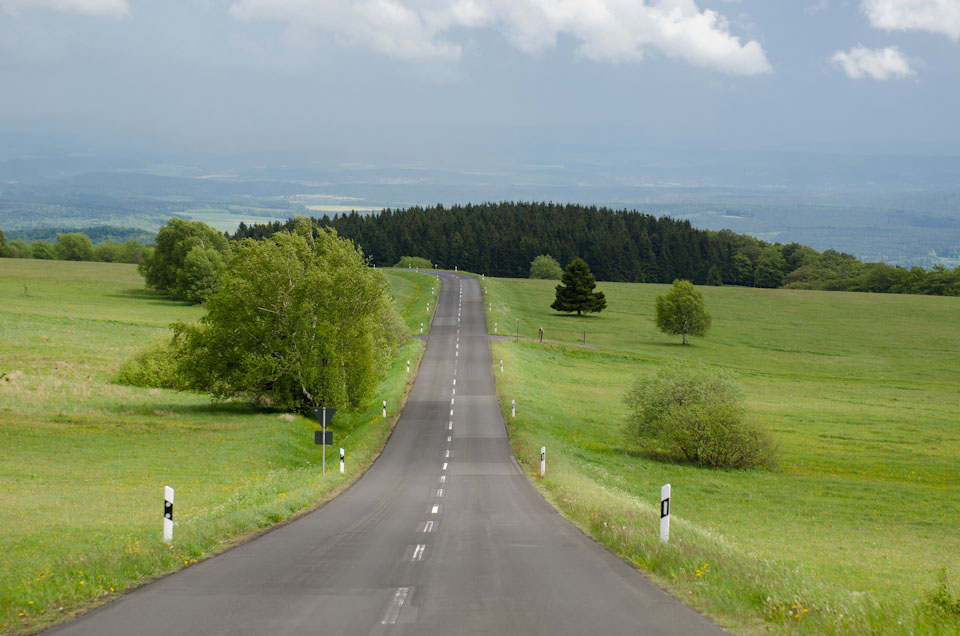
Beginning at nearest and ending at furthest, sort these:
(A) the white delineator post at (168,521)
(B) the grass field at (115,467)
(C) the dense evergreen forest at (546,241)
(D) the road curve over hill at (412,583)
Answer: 1. (D) the road curve over hill at (412,583)
2. (B) the grass field at (115,467)
3. (A) the white delineator post at (168,521)
4. (C) the dense evergreen forest at (546,241)

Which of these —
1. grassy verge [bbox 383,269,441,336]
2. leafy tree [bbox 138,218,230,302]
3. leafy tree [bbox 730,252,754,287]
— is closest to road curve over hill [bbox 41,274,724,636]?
grassy verge [bbox 383,269,441,336]

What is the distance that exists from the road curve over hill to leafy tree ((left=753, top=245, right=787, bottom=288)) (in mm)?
154809

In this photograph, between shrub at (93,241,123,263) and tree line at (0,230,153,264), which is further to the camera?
shrub at (93,241,123,263)

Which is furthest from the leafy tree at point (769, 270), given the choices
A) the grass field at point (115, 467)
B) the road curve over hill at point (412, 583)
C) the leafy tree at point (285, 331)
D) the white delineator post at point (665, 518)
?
the white delineator post at point (665, 518)

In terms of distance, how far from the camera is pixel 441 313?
90.6 metres

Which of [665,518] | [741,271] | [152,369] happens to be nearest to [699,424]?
[665,518]

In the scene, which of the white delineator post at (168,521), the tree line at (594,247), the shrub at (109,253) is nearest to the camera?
the white delineator post at (168,521)

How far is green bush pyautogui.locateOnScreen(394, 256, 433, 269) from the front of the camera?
150900 millimetres

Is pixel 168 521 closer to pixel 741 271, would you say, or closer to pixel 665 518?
pixel 665 518

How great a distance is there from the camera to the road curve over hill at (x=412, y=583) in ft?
29.7

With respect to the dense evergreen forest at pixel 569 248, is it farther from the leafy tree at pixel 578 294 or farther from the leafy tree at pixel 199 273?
the leafy tree at pixel 578 294

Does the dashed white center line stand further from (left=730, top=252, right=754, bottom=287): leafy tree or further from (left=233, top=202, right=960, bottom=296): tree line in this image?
(left=730, top=252, right=754, bottom=287): leafy tree

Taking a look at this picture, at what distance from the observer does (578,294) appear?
3937 inches

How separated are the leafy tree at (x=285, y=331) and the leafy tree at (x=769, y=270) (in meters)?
140
